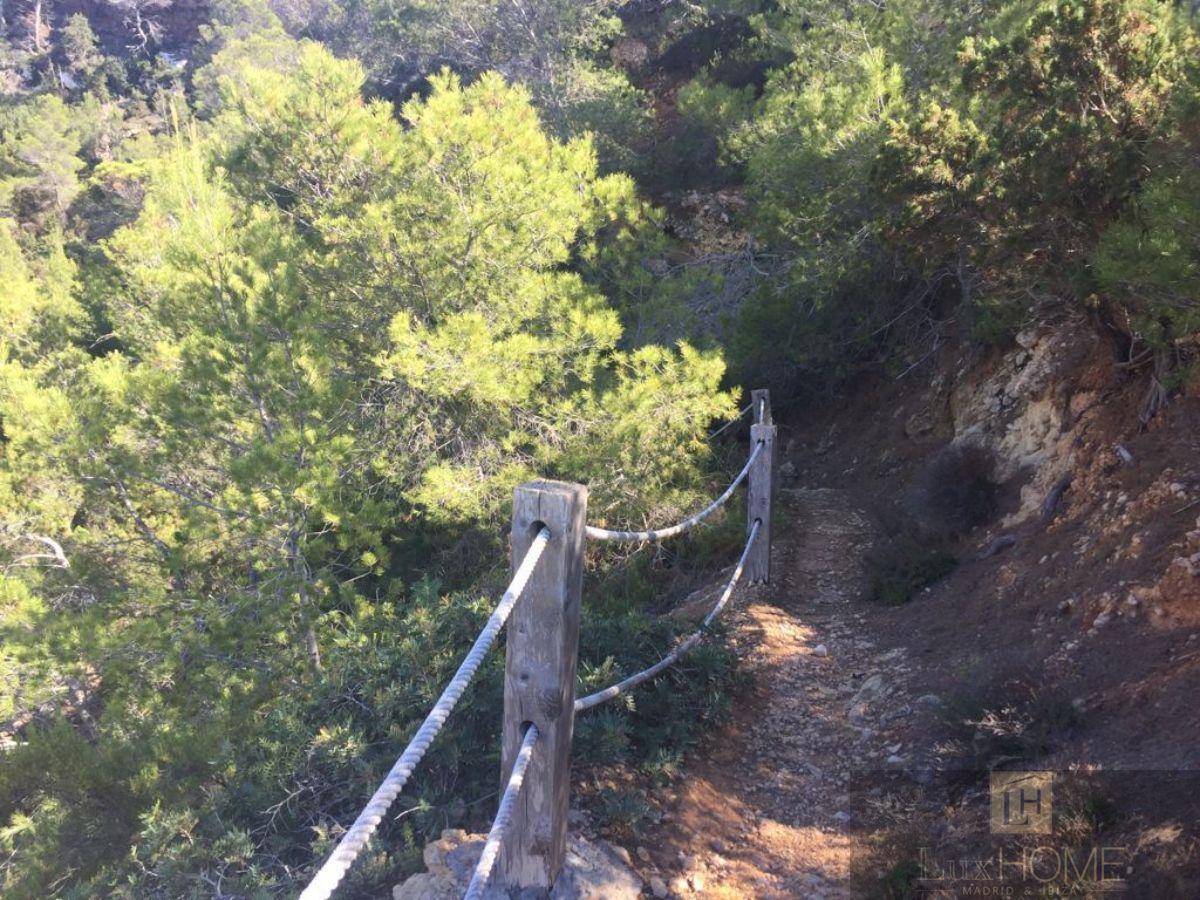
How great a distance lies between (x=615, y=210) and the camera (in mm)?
9352

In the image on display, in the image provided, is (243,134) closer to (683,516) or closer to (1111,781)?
(683,516)

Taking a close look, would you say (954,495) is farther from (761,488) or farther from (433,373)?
(433,373)

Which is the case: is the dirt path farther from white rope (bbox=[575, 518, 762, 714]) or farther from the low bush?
the low bush

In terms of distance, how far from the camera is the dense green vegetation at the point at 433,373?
387cm

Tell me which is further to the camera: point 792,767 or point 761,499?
point 761,499

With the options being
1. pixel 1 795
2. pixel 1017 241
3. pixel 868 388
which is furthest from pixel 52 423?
pixel 868 388

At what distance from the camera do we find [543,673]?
82.5 inches

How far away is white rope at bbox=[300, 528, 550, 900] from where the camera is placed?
1.32 metres

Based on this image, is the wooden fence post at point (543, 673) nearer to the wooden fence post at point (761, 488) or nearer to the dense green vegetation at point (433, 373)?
the dense green vegetation at point (433, 373)

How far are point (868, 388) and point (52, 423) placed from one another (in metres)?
9.76

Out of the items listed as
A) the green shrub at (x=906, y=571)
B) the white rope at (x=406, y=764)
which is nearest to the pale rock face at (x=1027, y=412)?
the green shrub at (x=906, y=571)

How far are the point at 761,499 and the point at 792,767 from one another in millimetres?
2342
